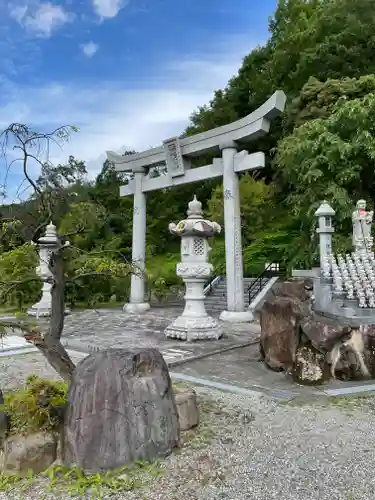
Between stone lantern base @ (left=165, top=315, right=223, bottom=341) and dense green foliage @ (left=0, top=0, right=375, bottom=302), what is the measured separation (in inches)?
80.2

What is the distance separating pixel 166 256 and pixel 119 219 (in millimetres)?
2658

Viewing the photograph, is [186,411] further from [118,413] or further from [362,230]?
[362,230]

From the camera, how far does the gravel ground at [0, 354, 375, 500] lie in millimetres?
2447

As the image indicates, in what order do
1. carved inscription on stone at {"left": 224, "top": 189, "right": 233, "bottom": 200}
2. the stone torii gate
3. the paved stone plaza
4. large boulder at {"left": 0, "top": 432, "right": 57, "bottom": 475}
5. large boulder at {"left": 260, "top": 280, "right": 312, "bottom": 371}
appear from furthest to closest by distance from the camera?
carved inscription on stone at {"left": 224, "top": 189, "right": 233, "bottom": 200}
the stone torii gate
large boulder at {"left": 260, "top": 280, "right": 312, "bottom": 371}
the paved stone plaza
large boulder at {"left": 0, "top": 432, "right": 57, "bottom": 475}

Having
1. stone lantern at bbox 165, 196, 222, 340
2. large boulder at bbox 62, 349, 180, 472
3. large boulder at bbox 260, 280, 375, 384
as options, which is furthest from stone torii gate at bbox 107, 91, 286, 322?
large boulder at bbox 62, 349, 180, 472

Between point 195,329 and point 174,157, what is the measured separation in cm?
497

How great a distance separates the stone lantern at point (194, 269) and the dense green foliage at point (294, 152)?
1.67 meters

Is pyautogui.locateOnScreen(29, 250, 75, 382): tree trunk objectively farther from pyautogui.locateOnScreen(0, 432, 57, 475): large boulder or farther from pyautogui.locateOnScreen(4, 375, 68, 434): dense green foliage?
pyautogui.locateOnScreen(0, 432, 57, 475): large boulder

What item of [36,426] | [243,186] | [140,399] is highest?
[243,186]

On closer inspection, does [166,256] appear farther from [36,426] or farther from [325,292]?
[36,426]

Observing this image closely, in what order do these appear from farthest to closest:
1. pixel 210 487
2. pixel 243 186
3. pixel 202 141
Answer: pixel 243 186
pixel 202 141
pixel 210 487

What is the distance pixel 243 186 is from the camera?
55.7 ft

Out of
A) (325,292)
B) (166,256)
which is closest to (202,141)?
(325,292)

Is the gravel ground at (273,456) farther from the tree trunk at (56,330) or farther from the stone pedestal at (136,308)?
the stone pedestal at (136,308)
